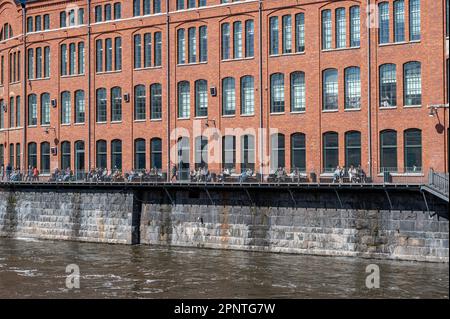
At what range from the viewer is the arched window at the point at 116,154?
54844 mm

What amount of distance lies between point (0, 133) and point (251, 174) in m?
24.6

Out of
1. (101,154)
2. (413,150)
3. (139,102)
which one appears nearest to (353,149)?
(413,150)

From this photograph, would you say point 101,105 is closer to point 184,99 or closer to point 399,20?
point 184,99

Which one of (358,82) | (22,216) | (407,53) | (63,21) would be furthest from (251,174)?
(63,21)

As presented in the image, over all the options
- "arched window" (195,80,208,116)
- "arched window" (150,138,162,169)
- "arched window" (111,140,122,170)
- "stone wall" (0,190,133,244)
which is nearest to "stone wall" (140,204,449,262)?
"stone wall" (0,190,133,244)

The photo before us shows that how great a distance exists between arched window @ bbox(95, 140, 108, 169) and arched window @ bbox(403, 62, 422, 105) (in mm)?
22164

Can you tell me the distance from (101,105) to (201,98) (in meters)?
8.57

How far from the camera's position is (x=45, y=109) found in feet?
195

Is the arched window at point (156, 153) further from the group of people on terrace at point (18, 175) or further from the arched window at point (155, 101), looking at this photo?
the group of people on terrace at point (18, 175)

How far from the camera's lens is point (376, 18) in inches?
1740

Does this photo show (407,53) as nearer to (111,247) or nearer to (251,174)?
(251,174)

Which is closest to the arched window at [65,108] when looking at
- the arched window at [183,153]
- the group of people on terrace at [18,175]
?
the group of people on terrace at [18,175]

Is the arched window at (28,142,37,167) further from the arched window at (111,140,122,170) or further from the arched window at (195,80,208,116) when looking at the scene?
the arched window at (195,80,208,116)

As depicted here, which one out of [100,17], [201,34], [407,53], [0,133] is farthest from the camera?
[0,133]
